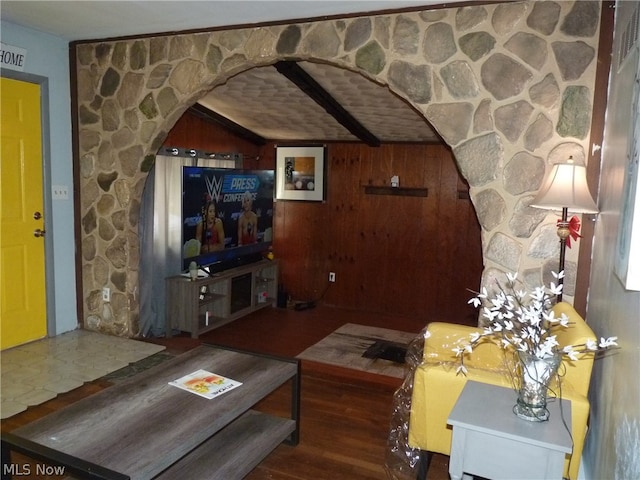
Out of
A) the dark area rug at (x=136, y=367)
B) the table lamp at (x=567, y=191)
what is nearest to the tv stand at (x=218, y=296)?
the dark area rug at (x=136, y=367)

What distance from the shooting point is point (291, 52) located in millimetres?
3385

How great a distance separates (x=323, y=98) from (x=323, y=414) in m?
2.66

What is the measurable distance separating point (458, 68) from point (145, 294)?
3054 millimetres

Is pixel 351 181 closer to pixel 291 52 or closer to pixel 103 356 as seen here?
pixel 291 52

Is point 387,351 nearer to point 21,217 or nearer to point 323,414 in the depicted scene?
point 323,414

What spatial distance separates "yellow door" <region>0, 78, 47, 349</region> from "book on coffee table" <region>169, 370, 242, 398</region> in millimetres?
2190

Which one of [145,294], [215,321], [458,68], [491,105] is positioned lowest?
[215,321]

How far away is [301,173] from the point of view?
6156 mm

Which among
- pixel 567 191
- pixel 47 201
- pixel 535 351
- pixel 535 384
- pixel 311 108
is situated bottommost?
pixel 535 384

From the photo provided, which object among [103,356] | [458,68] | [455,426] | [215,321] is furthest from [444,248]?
[455,426]

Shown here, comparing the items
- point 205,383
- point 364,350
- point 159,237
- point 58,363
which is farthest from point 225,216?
point 205,383

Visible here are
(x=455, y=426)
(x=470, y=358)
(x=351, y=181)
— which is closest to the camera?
(x=455, y=426)

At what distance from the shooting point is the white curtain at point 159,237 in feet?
14.3

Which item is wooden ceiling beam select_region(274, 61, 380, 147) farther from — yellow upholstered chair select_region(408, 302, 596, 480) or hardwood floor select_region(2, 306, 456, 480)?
yellow upholstered chair select_region(408, 302, 596, 480)
